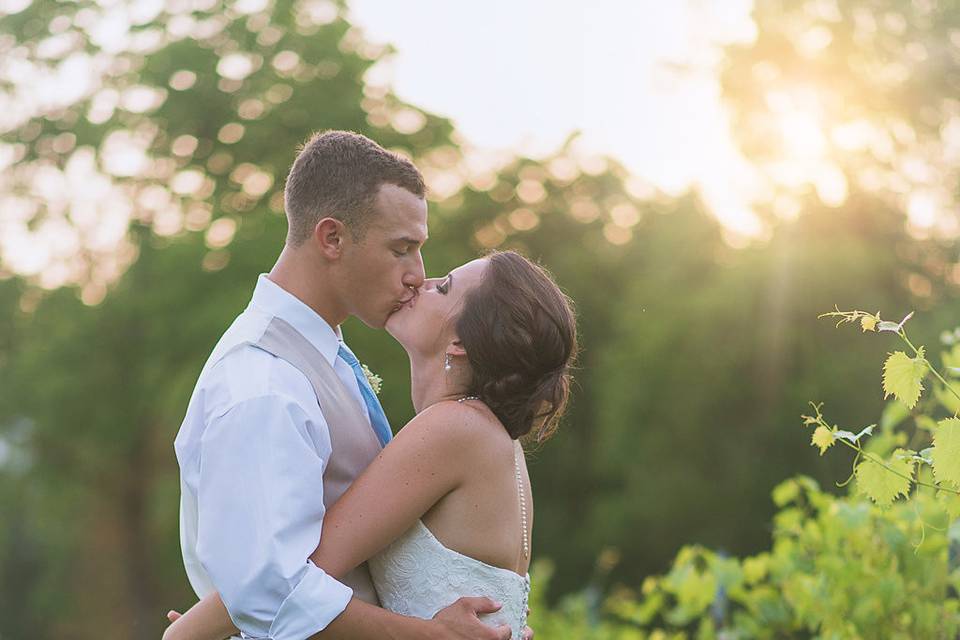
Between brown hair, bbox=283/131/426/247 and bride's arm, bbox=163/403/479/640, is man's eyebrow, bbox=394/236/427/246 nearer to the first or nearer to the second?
brown hair, bbox=283/131/426/247

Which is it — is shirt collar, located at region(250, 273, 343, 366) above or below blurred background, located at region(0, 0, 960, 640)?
above

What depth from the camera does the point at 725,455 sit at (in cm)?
2225

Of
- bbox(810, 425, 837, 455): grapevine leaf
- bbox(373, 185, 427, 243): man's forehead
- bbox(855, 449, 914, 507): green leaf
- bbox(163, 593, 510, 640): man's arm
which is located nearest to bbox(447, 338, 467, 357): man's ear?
bbox(373, 185, 427, 243): man's forehead

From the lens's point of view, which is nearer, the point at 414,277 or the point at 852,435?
the point at 852,435

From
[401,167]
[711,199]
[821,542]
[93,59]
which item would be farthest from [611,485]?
[401,167]

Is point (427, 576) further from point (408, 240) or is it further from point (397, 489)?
point (408, 240)

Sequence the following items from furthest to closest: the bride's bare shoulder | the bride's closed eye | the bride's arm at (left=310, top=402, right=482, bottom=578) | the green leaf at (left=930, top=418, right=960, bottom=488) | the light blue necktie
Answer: the light blue necktie, the bride's closed eye, the bride's bare shoulder, the bride's arm at (left=310, top=402, right=482, bottom=578), the green leaf at (left=930, top=418, right=960, bottom=488)

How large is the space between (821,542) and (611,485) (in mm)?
20041

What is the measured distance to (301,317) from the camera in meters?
3.24

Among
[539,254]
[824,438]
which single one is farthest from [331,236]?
[539,254]

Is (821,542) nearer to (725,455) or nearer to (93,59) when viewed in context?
(725,455)

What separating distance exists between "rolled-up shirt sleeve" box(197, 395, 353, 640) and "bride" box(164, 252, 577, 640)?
0.12 m

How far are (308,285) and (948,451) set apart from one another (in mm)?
1641

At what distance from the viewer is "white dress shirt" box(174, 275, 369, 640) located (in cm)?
275
